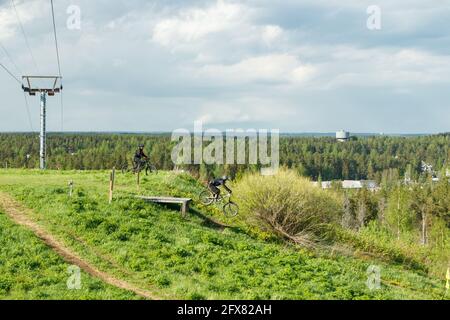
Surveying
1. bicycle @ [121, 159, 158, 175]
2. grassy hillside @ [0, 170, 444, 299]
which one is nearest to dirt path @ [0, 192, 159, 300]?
grassy hillside @ [0, 170, 444, 299]

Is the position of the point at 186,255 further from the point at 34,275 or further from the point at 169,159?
the point at 169,159

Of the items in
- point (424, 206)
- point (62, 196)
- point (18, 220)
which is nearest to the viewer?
point (18, 220)

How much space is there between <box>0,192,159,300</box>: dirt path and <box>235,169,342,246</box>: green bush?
1127cm

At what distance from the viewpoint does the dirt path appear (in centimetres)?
1555

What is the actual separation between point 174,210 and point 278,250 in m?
5.66

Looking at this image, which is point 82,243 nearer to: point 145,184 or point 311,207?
point 145,184

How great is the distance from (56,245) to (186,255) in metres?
4.33

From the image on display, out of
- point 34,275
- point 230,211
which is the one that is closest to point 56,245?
point 34,275

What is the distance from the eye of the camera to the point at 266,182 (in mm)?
28875

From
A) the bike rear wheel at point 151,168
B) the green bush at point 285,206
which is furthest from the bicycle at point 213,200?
the bike rear wheel at point 151,168

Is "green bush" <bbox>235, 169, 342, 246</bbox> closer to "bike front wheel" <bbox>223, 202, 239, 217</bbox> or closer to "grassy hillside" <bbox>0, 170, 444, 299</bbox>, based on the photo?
"bike front wheel" <bbox>223, 202, 239, 217</bbox>

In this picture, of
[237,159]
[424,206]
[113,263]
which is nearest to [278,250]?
[113,263]

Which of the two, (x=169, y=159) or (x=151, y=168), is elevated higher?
(x=151, y=168)

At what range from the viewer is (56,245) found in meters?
18.4
